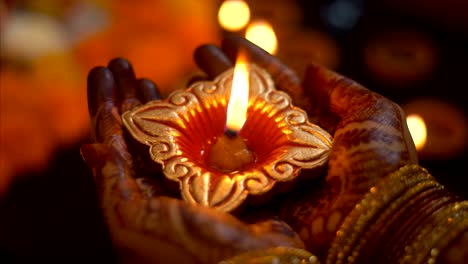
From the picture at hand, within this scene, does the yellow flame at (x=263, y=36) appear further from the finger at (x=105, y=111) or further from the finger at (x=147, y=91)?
the finger at (x=105, y=111)

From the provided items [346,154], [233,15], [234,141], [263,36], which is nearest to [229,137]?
[234,141]

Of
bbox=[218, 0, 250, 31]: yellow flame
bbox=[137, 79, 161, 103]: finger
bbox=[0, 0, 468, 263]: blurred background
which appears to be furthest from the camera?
bbox=[218, 0, 250, 31]: yellow flame

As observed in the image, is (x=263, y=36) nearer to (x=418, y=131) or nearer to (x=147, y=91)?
(x=418, y=131)

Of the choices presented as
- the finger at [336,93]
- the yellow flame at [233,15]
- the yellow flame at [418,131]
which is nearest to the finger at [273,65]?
the finger at [336,93]

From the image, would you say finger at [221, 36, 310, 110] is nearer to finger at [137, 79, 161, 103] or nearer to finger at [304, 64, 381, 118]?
finger at [304, 64, 381, 118]

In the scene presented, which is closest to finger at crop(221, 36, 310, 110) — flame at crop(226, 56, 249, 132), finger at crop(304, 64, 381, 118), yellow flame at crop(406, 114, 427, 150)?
finger at crop(304, 64, 381, 118)

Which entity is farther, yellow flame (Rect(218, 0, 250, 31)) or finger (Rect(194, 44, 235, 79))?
yellow flame (Rect(218, 0, 250, 31))
